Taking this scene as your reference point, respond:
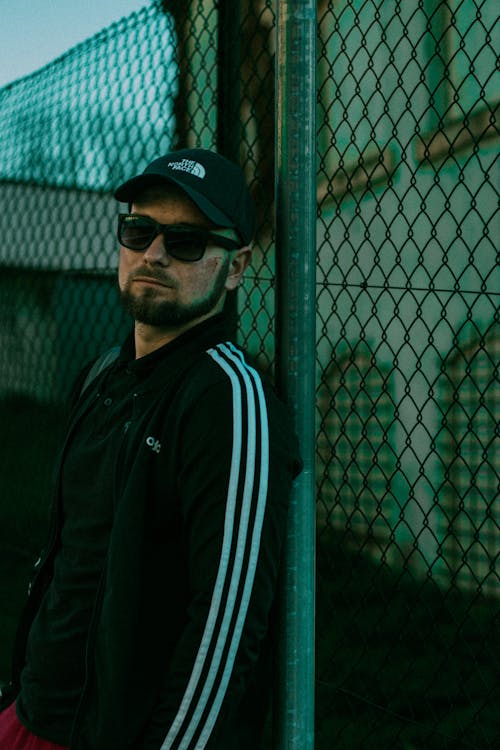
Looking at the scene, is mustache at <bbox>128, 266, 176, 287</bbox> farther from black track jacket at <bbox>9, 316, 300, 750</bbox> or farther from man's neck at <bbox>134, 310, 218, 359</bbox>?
black track jacket at <bbox>9, 316, 300, 750</bbox>

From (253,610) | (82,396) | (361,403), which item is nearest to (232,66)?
(82,396)

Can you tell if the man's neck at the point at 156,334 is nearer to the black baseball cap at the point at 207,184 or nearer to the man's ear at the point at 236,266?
the man's ear at the point at 236,266

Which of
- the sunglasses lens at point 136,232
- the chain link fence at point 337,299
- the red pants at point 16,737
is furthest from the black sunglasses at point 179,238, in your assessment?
the chain link fence at point 337,299

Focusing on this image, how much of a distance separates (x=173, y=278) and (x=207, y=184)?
0.20 metres

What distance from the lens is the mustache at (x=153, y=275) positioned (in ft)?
5.88

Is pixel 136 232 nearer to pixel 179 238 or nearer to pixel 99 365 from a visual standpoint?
pixel 179 238

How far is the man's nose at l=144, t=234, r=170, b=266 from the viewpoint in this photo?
178 centimetres

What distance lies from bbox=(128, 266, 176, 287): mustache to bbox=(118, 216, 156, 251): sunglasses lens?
0.05 metres

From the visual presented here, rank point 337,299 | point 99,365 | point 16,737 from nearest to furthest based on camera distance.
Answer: point 16,737 → point 99,365 → point 337,299

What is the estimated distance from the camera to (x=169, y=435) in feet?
5.21

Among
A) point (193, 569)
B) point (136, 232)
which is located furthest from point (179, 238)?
point (193, 569)

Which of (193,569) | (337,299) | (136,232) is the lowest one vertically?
(193,569)

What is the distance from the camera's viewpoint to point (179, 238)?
1783 mm

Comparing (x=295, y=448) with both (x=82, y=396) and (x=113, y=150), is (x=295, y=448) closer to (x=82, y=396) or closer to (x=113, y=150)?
(x=82, y=396)
